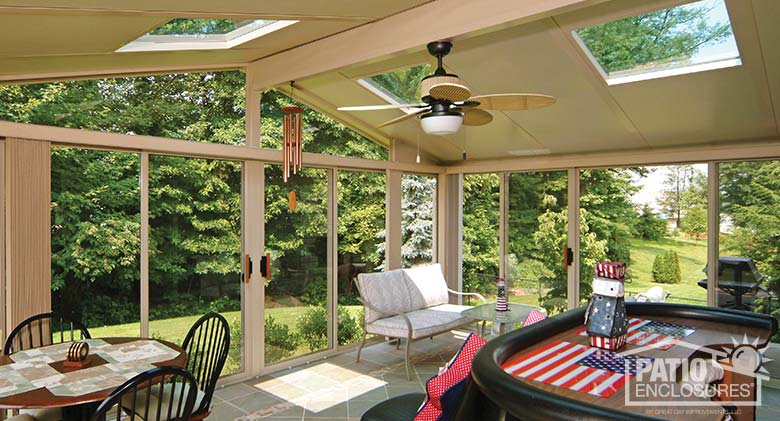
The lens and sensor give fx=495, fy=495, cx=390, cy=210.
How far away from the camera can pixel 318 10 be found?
111 inches

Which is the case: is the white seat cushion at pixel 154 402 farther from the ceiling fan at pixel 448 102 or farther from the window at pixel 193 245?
the ceiling fan at pixel 448 102

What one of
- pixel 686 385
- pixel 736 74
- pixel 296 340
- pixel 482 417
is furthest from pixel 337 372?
pixel 736 74

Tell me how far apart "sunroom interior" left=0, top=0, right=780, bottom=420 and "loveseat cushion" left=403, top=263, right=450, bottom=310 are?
1.03ft

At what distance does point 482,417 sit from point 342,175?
388 centimetres

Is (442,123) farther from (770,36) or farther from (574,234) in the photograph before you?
(574,234)

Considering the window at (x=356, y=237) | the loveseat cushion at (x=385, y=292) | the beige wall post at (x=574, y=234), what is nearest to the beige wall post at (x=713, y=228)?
the beige wall post at (x=574, y=234)

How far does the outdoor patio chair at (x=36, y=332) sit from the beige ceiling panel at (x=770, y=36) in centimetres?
449

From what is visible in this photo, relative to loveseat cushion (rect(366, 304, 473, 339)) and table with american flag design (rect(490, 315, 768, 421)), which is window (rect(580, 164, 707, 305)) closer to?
loveseat cushion (rect(366, 304, 473, 339))

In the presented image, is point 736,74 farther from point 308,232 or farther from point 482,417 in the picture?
point 308,232

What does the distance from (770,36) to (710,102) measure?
2.89ft

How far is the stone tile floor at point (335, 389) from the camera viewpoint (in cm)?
371

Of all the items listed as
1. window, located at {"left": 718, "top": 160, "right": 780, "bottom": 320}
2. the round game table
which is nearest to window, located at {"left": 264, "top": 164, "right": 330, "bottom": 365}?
the round game table

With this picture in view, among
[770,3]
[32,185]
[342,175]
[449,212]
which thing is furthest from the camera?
[449,212]

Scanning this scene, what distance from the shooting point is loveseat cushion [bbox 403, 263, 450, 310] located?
551 cm
